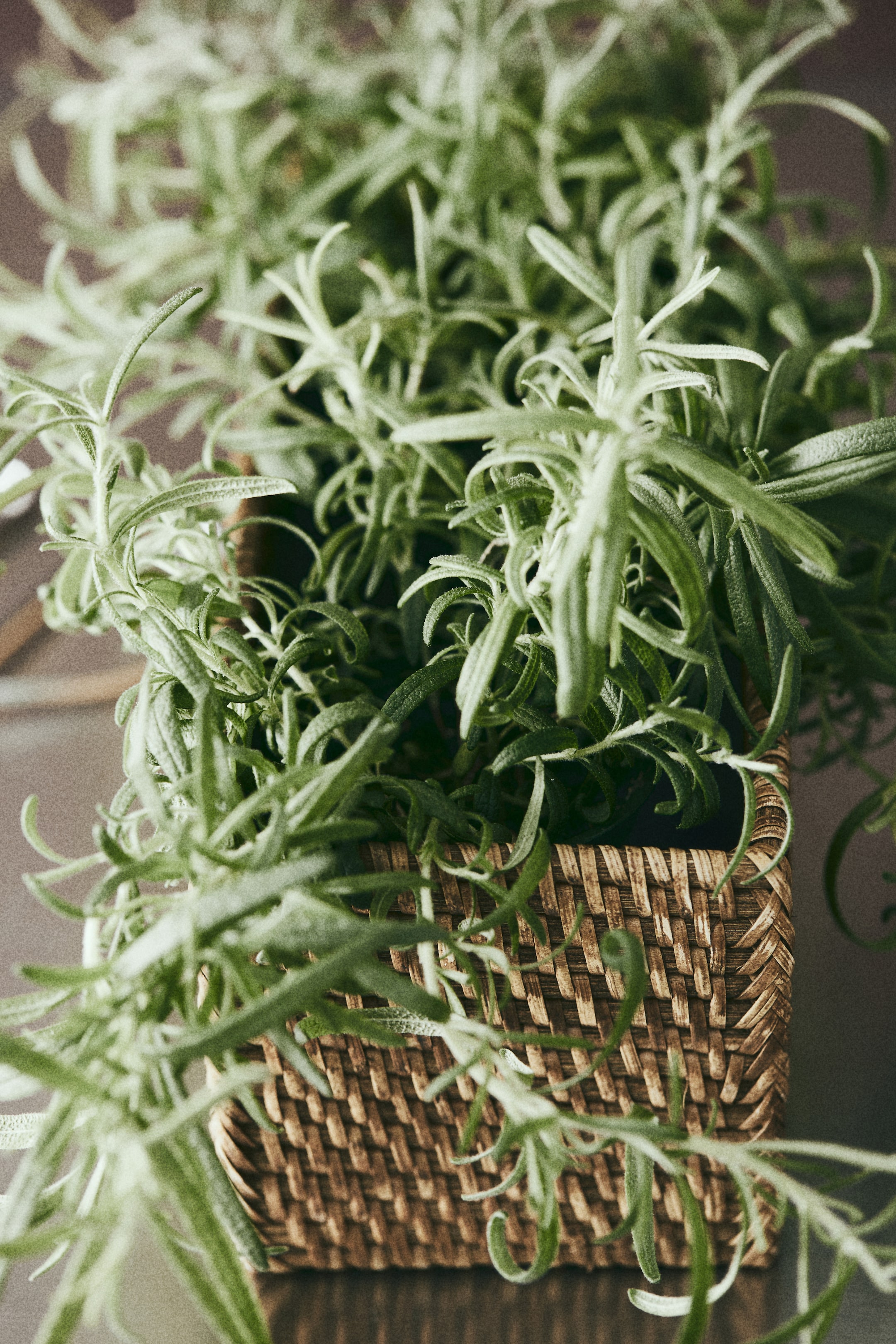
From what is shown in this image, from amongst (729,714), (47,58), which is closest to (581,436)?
(729,714)

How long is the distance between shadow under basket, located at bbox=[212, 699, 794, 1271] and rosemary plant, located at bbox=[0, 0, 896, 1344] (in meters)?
0.02

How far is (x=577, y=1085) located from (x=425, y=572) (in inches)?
8.8

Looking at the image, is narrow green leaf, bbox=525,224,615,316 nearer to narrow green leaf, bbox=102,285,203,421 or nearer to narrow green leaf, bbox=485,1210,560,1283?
narrow green leaf, bbox=102,285,203,421

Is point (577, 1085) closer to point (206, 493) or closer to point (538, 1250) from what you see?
point (538, 1250)

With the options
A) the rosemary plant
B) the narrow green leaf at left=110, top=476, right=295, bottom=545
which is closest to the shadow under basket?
the rosemary plant

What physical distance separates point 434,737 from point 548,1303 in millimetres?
251

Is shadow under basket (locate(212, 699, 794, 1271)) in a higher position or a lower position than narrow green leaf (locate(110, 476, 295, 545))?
lower

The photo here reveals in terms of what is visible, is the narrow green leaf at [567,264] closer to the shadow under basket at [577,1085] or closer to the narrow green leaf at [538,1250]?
the shadow under basket at [577,1085]

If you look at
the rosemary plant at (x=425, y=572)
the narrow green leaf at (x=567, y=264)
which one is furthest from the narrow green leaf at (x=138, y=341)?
the narrow green leaf at (x=567, y=264)

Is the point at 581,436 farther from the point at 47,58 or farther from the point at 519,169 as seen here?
the point at 47,58

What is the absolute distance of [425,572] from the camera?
465 mm

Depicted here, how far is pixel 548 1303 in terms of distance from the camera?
448mm

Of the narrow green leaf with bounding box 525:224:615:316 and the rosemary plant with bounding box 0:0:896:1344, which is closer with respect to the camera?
the rosemary plant with bounding box 0:0:896:1344

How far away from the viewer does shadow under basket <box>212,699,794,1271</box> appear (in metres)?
0.36
